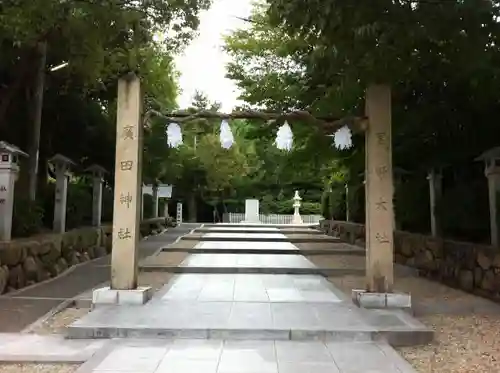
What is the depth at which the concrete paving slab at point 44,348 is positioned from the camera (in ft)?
15.6

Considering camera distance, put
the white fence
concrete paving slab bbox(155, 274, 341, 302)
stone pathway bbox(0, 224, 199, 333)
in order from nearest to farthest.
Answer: stone pathway bbox(0, 224, 199, 333) < concrete paving slab bbox(155, 274, 341, 302) < the white fence

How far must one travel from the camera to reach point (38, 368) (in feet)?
15.0

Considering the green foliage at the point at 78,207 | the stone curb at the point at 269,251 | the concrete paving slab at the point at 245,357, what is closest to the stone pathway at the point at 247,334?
the concrete paving slab at the point at 245,357

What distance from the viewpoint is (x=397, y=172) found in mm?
13180

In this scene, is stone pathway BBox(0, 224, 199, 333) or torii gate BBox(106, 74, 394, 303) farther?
torii gate BBox(106, 74, 394, 303)

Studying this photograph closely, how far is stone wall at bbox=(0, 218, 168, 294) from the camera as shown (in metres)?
8.23

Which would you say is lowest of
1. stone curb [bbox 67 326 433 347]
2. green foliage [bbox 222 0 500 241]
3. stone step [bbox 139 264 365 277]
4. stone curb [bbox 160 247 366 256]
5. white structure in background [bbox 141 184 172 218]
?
stone curb [bbox 67 326 433 347]

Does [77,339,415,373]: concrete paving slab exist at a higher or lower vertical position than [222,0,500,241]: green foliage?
lower

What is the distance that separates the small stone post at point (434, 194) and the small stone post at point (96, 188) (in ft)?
27.7

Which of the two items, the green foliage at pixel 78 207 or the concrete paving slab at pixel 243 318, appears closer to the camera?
the concrete paving slab at pixel 243 318

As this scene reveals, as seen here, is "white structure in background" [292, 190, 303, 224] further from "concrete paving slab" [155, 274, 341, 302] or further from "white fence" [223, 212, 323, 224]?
"concrete paving slab" [155, 274, 341, 302]

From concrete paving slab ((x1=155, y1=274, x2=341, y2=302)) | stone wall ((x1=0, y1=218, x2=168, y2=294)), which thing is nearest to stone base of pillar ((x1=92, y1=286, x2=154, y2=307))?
concrete paving slab ((x1=155, y1=274, x2=341, y2=302))

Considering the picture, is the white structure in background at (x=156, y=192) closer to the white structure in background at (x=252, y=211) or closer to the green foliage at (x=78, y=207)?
the green foliage at (x=78, y=207)

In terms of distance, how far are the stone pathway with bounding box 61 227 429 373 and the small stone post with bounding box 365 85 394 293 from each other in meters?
0.56
